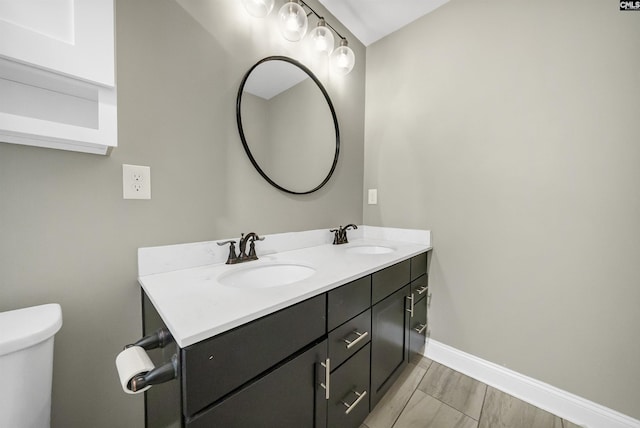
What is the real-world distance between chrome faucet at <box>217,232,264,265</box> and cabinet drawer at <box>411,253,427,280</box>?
94 cm

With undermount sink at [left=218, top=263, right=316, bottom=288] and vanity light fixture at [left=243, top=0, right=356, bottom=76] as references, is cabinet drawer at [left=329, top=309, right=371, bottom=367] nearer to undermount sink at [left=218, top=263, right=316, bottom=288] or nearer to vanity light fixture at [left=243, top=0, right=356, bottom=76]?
undermount sink at [left=218, top=263, right=316, bottom=288]

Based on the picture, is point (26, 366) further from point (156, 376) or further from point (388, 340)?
point (388, 340)

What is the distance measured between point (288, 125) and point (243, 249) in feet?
2.56

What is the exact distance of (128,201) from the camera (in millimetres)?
850

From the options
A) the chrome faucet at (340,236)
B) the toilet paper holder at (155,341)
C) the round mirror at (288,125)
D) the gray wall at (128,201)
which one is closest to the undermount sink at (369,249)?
the chrome faucet at (340,236)

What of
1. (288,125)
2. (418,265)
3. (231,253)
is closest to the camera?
(231,253)

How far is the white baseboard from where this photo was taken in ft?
3.50

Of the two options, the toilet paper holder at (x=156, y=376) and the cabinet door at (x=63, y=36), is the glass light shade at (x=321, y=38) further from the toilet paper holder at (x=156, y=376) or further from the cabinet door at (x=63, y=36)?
the toilet paper holder at (x=156, y=376)

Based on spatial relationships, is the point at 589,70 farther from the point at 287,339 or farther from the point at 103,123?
the point at 103,123

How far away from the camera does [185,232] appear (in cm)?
99

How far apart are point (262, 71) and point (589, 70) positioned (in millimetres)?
1602

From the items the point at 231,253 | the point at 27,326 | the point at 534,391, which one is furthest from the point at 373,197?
the point at 27,326

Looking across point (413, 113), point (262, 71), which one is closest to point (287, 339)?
point (262, 71)

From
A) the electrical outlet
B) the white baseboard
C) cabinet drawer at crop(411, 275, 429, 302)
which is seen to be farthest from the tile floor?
the electrical outlet
